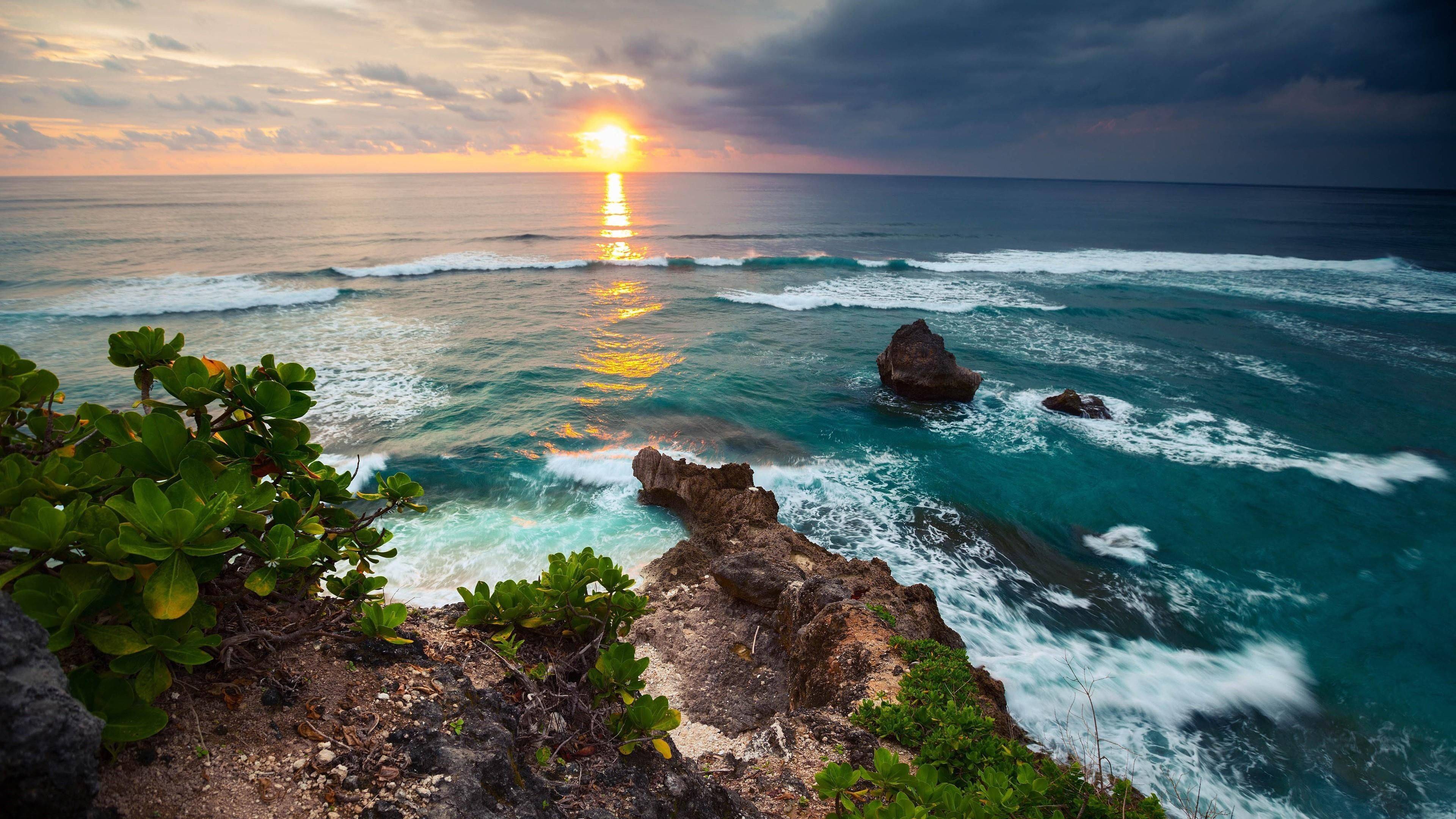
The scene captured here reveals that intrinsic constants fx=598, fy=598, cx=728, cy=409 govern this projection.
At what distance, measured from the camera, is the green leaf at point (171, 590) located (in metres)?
1.61

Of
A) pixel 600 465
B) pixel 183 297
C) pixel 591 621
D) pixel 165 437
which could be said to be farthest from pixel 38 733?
pixel 183 297

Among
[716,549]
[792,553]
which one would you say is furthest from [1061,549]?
[716,549]

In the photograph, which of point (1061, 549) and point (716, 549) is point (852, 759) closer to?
point (716, 549)

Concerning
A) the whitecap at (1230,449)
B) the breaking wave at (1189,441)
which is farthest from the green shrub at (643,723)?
the whitecap at (1230,449)

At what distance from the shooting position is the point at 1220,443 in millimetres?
13734

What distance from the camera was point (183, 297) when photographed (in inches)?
981

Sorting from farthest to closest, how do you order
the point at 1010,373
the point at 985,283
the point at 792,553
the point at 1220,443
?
1. the point at 985,283
2. the point at 1010,373
3. the point at 1220,443
4. the point at 792,553

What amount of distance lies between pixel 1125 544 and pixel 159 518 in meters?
12.2

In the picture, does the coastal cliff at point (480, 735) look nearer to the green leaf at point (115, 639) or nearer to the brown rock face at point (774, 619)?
the brown rock face at point (774, 619)

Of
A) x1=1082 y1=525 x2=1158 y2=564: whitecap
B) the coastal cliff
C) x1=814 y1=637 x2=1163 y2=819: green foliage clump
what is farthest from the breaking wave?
x1=814 y1=637 x2=1163 y2=819: green foliage clump

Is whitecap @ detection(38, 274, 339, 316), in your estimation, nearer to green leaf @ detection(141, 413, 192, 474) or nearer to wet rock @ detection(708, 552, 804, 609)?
wet rock @ detection(708, 552, 804, 609)

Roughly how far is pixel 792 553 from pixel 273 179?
163 metres

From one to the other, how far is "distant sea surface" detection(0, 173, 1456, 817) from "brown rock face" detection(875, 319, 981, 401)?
54 centimetres

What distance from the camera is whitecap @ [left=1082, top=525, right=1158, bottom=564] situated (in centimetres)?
993
